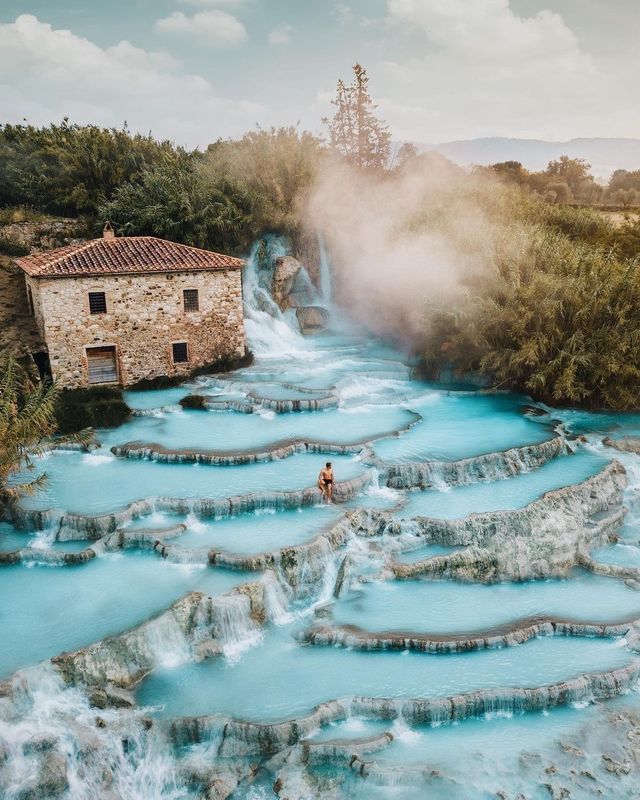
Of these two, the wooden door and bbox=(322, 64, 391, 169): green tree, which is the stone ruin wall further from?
bbox=(322, 64, 391, 169): green tree

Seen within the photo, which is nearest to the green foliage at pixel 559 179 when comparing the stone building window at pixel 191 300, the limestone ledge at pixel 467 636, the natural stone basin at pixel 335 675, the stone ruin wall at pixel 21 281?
the stone ruin wall at pixel 21 281

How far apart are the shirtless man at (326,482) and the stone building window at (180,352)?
10.2m

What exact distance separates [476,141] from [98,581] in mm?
73033

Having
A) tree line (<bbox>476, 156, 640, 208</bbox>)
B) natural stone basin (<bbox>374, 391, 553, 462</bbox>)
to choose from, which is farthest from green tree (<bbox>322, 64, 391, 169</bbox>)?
natural stone basin (<bbox>374, 391, 553, 462</bbox>)

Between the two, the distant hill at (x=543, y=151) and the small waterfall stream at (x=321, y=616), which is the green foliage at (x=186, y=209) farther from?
the distant hill at (x=543, y=151)

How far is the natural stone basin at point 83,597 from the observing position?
12.0 metres

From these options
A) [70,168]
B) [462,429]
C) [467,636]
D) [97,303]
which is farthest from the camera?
[70,168]

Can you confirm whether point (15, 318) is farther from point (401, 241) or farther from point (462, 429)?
point (401, 241)

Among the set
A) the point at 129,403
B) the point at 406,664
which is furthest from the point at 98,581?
the point at 129,403

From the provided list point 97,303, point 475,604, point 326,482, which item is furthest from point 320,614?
point 97,303

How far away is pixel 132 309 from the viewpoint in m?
23.4

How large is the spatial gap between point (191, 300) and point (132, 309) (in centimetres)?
211

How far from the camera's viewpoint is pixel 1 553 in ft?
47.3

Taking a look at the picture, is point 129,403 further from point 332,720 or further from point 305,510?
point 332,720
